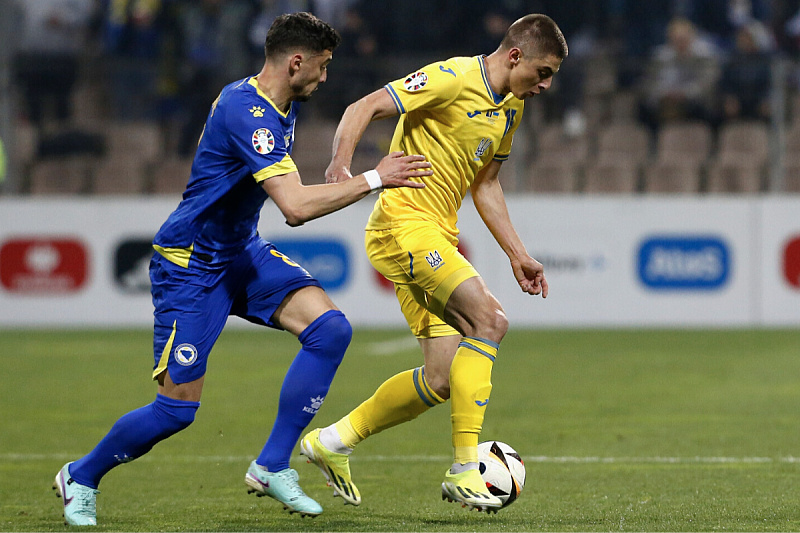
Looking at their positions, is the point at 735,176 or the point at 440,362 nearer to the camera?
the point at 440,362

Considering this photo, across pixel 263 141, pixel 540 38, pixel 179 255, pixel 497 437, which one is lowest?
pixel 497 437

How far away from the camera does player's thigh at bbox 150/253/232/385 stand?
491cm

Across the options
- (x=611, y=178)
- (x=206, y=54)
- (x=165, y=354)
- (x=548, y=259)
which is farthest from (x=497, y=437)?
(x=206, y=54)

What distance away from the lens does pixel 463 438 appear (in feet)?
16.4

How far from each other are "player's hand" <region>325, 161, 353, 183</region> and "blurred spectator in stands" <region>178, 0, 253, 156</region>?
1014cm

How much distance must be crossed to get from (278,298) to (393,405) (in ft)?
2.66

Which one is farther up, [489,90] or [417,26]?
[489,90]

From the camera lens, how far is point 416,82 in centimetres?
521

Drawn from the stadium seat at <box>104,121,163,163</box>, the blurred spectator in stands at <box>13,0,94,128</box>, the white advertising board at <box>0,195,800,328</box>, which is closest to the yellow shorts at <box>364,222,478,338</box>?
the white advertising board at <box>0,195,800,328</box>

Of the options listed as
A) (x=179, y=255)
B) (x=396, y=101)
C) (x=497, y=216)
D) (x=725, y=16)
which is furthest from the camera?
(x=725, y=16)

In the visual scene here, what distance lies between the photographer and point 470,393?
5027 millimetres

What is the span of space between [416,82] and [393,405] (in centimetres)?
146

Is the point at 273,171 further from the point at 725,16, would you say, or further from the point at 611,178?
the point at 725,16

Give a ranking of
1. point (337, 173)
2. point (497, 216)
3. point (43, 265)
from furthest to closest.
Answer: point (43, 265) < point (497, 216) < point (337, 173)
